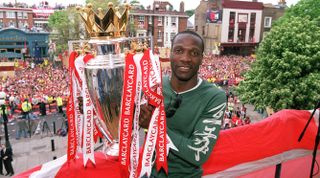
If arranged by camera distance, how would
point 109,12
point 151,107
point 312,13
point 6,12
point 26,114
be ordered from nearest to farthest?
point 151,107, point 109,12, point 26,114, point 312,13, point 6,12

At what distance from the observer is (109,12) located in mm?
2885

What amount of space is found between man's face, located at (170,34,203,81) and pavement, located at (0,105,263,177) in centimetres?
1095

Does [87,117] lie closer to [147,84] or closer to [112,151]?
[112,151]

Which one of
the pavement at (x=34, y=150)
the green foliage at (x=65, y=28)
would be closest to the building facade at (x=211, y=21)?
the green foliage at (x=65, y=28)

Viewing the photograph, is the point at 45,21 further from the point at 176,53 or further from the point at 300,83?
the point at 176,53

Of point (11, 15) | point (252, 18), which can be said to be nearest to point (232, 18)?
point (252, 18)

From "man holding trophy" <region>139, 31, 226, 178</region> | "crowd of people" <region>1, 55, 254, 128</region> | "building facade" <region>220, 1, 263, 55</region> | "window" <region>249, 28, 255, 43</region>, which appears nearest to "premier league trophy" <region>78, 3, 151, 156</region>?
"man holding trophy" <region>139, 31, 226, 178</region>

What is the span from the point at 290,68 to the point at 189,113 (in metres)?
10.4

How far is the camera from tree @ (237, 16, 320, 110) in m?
11.3

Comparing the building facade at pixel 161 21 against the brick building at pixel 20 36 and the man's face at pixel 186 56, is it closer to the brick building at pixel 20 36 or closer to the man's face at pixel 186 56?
the brick building at pixel 20 36

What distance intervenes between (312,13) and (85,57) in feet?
63.8

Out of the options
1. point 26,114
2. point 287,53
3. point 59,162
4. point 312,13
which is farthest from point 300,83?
point 26,114

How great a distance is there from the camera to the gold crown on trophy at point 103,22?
2.86 m

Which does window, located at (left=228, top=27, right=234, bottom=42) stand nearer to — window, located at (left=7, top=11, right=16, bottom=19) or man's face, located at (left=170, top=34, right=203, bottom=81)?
window, located at (left=7, top=11, right=16, bottom=19)
